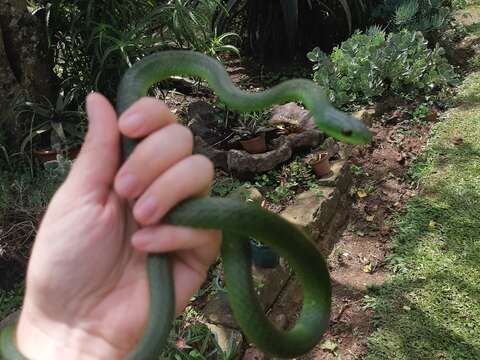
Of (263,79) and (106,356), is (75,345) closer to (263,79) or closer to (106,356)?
(106,356)

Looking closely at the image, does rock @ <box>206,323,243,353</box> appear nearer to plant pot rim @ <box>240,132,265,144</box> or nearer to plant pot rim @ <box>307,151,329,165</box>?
plant pot rim @ <box>307,151,329,165</box>

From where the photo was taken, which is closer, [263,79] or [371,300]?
[371,300]

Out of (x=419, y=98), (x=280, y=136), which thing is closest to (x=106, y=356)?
(x=280, y=136)

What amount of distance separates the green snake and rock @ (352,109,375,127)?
11.1 ft

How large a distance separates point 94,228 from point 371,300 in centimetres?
229

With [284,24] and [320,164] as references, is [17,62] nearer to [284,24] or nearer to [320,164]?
[320,164]

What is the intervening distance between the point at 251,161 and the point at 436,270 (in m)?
1.57

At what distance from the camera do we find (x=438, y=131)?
5160 mm

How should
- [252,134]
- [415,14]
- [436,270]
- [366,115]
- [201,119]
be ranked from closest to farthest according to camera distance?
[436,270], [252,134], [201,119], [366,115], [415,14]

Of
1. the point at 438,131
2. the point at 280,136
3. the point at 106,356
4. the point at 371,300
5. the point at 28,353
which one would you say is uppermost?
the point at 28,353

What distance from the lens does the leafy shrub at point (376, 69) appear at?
210 inches

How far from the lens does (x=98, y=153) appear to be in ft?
5.19

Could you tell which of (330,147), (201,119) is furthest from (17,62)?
(330,147)

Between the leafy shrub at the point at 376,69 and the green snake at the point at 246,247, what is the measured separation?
3.50 metres
